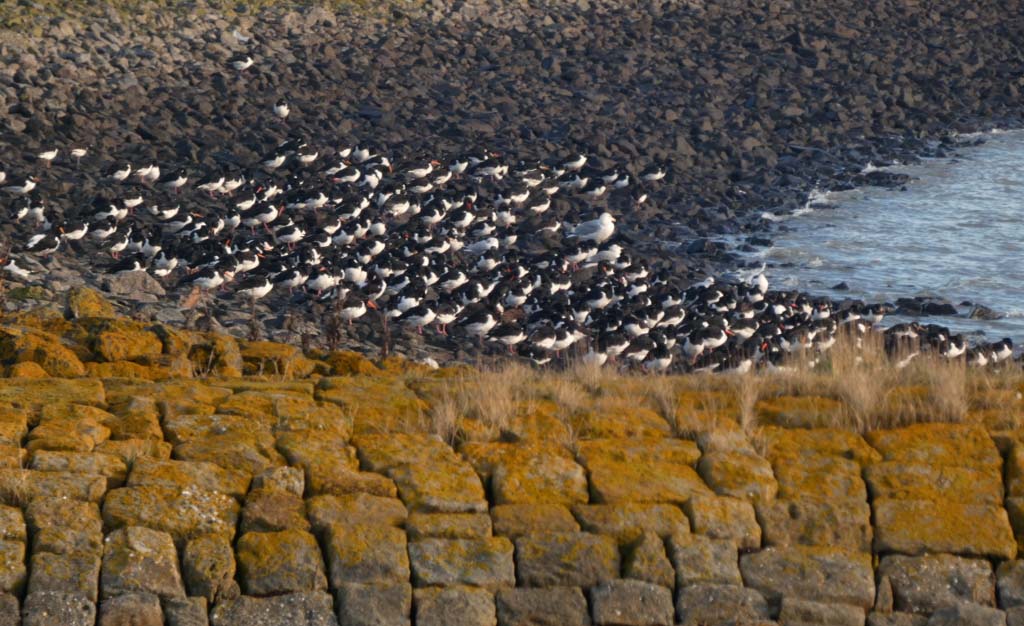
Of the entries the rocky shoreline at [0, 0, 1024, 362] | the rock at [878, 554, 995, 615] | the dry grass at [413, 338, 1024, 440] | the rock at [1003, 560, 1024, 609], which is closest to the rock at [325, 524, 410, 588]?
the dry grass at [413, 338, 1024, 440]

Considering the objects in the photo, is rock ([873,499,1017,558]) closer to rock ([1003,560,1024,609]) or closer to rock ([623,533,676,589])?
rock ([1003,560,1024,609])

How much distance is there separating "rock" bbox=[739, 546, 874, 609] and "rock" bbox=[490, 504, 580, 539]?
871 mm

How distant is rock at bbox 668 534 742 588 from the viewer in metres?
7.10

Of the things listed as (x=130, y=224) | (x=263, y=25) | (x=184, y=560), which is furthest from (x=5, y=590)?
(x=263, y=25)

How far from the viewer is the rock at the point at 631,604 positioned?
6941mm

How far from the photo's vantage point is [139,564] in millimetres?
6750

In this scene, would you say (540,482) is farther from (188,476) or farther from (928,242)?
(928,242)

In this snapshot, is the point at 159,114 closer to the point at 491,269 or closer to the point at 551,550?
the point at 491,269

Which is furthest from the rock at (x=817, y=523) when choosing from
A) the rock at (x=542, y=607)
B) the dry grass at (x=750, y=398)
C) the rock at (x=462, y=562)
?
the rock at (x=462, y=562)

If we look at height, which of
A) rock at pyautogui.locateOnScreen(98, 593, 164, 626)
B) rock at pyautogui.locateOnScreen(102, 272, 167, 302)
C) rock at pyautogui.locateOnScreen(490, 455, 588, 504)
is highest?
rock at pyautogui.locateOnScreen(102, 272, 167, 302)

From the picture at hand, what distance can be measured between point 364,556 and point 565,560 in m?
0.95

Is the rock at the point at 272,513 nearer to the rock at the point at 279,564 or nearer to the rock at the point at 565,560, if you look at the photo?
the rock at the point at 279,564

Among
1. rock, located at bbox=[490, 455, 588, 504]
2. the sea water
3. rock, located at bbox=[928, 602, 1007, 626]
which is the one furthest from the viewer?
the sea water

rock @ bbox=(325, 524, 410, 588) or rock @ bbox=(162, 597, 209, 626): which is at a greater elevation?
rock @ bbox=(325, 524, 410, 588)
